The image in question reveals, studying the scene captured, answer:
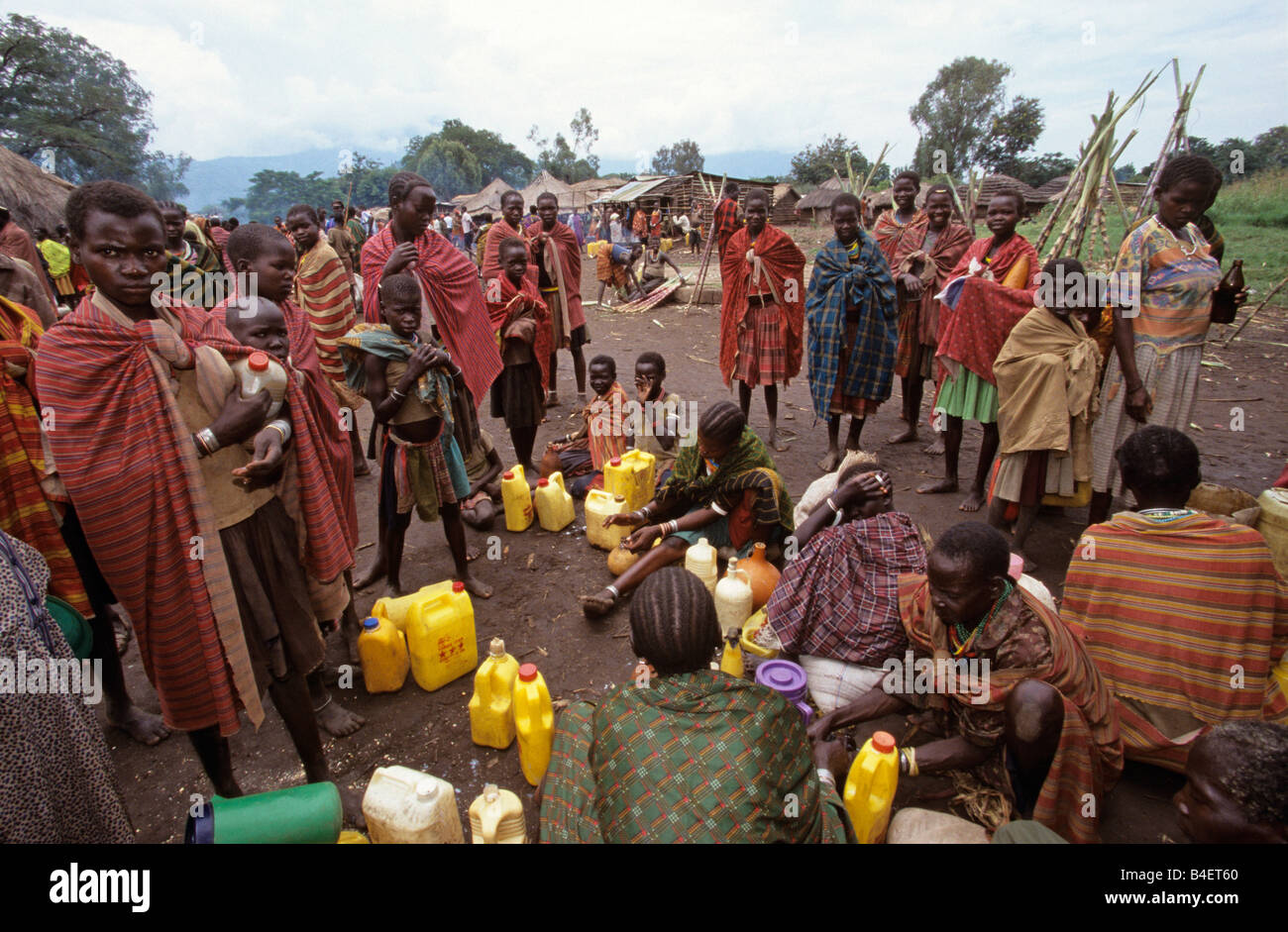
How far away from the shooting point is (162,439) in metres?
1.86

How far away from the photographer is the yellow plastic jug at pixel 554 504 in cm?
457

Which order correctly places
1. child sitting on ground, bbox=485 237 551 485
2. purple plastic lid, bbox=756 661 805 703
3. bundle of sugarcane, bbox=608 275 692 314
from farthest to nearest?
1. bundle of sugarcane, bbox=608 275 692 314
2. child sitting on ground, bbox=485 237 551 485
3. purple plastic lid, bbox=756 661 805 703

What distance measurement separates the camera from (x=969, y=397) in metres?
4.66

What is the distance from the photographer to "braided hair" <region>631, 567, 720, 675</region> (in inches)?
69.4

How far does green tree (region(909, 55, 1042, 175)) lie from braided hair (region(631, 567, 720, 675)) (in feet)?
143

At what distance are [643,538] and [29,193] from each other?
15205 millimetres

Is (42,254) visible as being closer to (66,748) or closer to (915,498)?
(66,748)

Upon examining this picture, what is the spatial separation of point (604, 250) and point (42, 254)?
9.71 meters

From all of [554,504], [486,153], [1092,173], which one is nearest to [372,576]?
[554,504]

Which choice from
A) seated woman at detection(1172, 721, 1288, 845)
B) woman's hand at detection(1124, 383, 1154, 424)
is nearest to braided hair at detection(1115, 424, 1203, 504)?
seated woman at detection(1172, 721, 1288, 845)

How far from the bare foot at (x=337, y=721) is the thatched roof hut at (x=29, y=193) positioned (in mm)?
13928

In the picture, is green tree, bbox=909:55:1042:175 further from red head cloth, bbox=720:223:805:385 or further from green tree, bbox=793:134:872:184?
red head cloth, bbox=720:223:805:385

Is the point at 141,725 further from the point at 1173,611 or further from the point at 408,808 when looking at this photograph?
the point at 1173,611

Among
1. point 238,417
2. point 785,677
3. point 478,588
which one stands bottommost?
point 478,588
